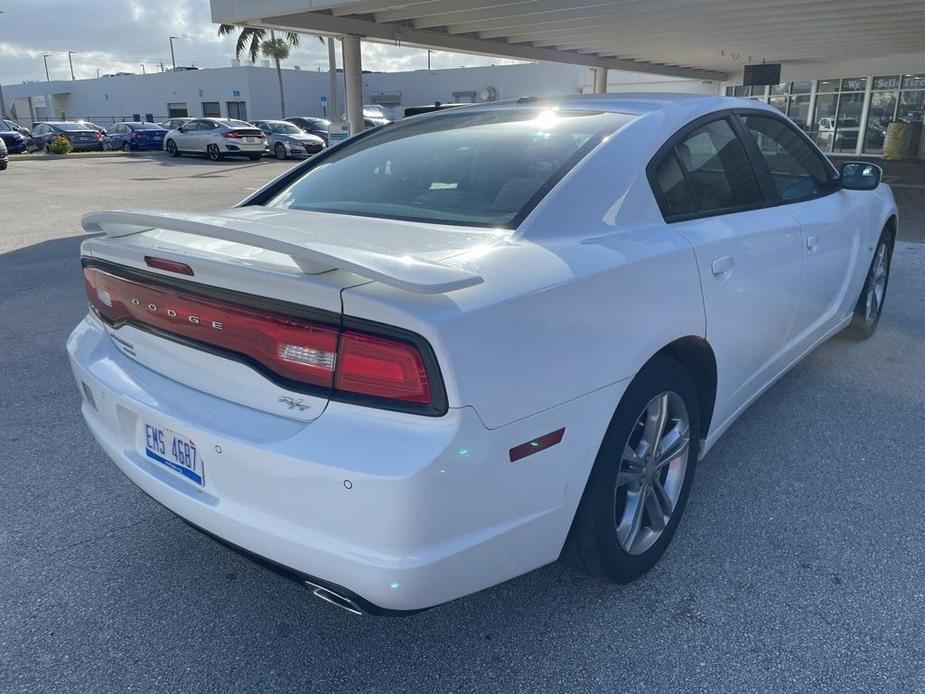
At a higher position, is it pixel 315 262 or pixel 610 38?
pixel 610 38

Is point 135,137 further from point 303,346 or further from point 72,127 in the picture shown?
point 303,346

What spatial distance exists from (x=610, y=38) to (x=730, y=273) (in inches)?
558

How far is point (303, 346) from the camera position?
5.92 feet

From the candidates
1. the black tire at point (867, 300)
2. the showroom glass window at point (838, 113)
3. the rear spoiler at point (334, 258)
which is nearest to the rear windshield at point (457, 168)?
the rear spoiler at point (334, 258)

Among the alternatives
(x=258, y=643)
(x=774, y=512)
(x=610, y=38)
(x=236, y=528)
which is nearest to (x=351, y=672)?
(x=258, y=643)

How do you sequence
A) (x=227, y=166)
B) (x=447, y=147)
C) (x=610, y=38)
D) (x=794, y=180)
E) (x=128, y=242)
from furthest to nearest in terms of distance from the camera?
(x=227, y=166) → (x=610, y=38) → (x=794, y=180) → (x=447, y=147) → (x=128, y=242)

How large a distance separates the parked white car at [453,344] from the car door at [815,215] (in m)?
0.33

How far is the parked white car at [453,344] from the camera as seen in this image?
5.59 feet

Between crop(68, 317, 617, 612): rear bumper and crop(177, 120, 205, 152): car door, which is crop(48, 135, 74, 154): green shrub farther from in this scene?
crop(68, 317, 617, 612): rear bumper

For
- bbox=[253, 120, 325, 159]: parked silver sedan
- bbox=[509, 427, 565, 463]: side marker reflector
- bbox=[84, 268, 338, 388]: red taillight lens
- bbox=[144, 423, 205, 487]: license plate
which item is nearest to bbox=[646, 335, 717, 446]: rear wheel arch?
bbox=[509, 427, 565, 463]: side marker reflector

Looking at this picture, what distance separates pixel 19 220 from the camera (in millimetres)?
11344

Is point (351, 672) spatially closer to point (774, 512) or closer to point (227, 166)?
point (774, 512)

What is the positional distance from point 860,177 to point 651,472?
8.41ft

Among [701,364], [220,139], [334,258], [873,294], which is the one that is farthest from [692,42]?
[220,139]
